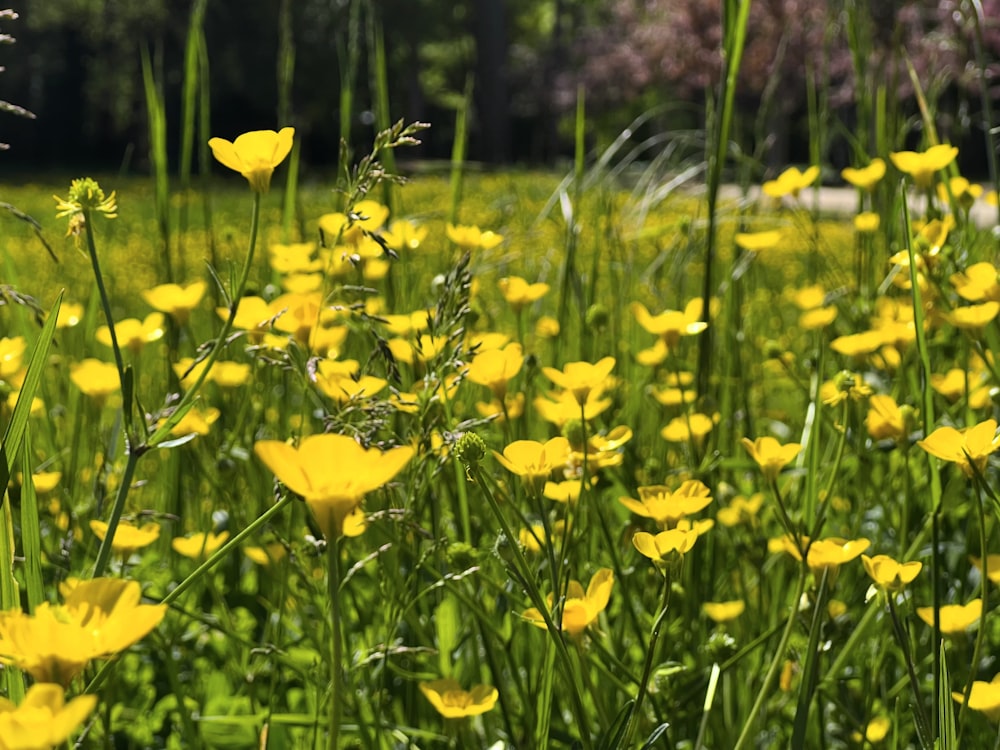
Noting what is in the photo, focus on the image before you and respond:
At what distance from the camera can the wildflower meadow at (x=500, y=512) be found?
1.77 feet

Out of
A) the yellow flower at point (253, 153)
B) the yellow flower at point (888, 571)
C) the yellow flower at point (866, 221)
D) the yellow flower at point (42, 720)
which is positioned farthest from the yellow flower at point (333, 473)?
the yellow flower at point (866, 221)

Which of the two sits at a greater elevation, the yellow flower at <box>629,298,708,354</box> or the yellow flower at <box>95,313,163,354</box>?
the yellow flower at <box>629,298,708,354</box>

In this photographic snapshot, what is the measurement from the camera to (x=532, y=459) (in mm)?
572

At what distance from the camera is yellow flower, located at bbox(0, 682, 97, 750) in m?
0.28

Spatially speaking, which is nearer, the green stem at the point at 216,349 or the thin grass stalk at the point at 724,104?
the green stem at the point at 216,349

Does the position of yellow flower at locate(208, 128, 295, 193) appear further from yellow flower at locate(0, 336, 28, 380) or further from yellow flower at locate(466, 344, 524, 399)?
yellow flower at locate(0, 336, 28, 380)

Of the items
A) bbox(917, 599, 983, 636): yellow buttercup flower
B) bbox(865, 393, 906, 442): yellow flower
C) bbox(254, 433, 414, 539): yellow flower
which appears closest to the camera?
bbox(254, 433, 414, 539): yellow flower

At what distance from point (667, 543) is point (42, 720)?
0.32 meters

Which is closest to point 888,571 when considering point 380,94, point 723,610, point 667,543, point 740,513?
point 667,543

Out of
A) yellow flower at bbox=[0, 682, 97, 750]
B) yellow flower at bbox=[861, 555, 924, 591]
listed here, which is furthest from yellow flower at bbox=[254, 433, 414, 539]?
yellow flower at bbox=[861, 555, 924, 591]

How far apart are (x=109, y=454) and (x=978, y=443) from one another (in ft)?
2.27

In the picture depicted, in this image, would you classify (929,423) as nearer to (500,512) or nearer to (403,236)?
(500,512)

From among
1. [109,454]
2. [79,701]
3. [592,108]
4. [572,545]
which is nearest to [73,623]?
[79,701]

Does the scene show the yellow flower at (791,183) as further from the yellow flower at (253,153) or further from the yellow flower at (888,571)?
the yellow flower at (253,153)
